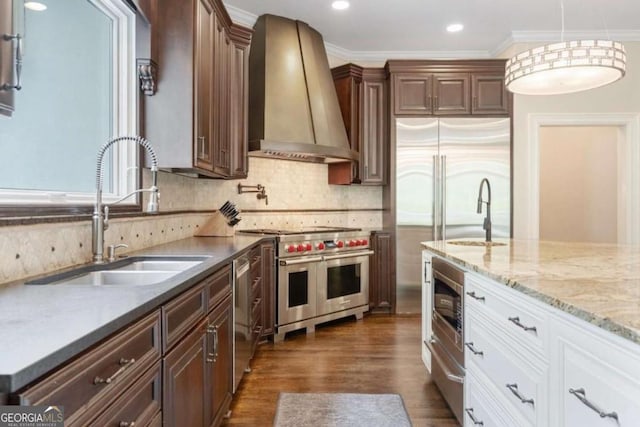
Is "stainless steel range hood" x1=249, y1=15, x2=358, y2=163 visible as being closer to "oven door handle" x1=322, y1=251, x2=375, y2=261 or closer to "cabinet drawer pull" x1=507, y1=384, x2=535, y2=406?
"oven door handle" x1=322, y1=251, x2=375, y2=261

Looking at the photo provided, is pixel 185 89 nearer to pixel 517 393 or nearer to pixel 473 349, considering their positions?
pixel 473 349

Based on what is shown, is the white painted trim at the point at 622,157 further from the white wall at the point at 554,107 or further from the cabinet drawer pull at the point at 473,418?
the cabinet drawer pull at the point at 473,418

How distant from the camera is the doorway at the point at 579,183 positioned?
231 inches

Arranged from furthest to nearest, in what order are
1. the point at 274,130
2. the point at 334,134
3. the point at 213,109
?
the point at 334,134
the point at 274,130
the point at 213,109

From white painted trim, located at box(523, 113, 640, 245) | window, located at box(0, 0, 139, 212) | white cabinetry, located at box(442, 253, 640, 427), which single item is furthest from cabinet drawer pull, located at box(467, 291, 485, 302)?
white painted trim, located at box(523, 113, 640, 245)

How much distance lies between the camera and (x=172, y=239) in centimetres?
307

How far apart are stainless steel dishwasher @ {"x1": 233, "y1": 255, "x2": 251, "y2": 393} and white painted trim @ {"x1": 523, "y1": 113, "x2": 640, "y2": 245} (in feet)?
11.0

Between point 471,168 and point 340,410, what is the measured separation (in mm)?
3035

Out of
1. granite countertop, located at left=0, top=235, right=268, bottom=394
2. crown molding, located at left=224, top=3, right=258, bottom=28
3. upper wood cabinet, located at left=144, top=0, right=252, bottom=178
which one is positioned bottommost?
granite countertop, located at left=0, top=235, right=268, bottom=394

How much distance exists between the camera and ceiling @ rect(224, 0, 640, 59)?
383cm

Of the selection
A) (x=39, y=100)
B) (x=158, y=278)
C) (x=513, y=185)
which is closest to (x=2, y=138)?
(x=39, y=100)

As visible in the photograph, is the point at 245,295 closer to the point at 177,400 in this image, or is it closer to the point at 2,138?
the point at 177,400

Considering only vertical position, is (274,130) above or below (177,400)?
above

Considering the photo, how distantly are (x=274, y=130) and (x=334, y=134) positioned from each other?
0.71 m
